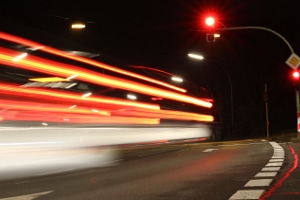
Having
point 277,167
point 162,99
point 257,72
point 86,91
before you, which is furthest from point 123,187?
point 257,72

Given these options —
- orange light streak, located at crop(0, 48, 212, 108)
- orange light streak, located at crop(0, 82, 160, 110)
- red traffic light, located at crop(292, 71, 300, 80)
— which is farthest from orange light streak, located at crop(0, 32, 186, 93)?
red traffic light, located at crop(292, 71, 300, 80)

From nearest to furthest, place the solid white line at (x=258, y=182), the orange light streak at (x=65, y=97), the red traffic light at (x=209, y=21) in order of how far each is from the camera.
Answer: the solid white line at (x=258, y=182) < the orange light streak at (x=65, y=97) < the red traffic light at (x=209, y=21)

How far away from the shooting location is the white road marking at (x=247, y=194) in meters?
7.27

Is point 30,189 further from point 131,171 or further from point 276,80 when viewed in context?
point 276,80

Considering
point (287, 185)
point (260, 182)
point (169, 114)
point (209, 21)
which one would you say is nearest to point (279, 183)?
point (287, 185)

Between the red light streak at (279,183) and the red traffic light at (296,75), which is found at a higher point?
the red traffic light at (296,75)

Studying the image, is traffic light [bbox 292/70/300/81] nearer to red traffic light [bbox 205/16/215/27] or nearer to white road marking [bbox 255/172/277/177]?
red traffic light [bbox 205/16/215/27]

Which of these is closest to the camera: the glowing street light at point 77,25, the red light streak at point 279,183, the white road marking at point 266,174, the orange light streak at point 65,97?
the red light streak at point 279,183

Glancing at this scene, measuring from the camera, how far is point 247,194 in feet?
24.7

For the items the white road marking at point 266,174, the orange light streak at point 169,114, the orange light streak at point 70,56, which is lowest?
the white road marking at point 266,174

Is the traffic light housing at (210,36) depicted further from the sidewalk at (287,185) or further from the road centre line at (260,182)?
the sidewalk at (287,185)

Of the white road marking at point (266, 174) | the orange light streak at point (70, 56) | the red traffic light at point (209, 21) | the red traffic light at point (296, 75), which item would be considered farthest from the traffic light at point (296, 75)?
the white road marking at point (266, 174)

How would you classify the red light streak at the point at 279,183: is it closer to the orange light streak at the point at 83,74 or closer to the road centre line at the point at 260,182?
the road centre line at the point at 260,182

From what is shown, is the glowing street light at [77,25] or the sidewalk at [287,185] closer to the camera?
the sidewalk at [287,185]
